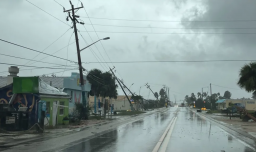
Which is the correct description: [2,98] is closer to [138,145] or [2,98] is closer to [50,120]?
[50,120]

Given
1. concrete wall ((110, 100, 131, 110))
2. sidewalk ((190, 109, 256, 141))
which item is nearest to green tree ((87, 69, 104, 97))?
sidewalk ((190, 109, 256, 141))

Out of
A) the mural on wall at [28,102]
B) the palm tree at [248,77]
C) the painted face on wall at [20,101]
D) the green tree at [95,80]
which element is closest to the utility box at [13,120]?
the mural on wall at [28,102]

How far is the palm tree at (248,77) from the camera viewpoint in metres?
32.1

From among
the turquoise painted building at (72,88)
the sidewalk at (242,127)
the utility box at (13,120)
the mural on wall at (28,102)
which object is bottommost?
the sidewalk at (242,127)

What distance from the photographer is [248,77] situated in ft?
108

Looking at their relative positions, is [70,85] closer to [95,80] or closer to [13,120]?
[95,80]

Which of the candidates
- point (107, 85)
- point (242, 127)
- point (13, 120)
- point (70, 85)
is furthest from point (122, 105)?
point (13, 120)

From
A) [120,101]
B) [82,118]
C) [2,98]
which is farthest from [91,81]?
[120,101]

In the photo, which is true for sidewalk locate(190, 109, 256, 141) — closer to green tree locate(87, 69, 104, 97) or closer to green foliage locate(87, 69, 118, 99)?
green foliage locate(87, 69, 118, 99)

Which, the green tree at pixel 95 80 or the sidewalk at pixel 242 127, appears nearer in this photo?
the sidewalk at pixel 242 127

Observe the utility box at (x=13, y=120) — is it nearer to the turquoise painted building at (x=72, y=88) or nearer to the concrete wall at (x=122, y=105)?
the turquoise painted building at (x=72, y=88)

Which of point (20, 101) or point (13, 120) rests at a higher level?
point (20, 101)

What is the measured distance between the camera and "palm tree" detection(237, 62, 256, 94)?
1262 inches

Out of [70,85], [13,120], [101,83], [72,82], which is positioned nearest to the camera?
[13,120]
